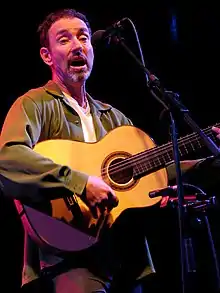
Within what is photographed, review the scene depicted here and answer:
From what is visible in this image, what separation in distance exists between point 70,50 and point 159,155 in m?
0.73

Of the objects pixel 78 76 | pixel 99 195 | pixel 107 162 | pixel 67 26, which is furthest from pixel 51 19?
pixel 99 195

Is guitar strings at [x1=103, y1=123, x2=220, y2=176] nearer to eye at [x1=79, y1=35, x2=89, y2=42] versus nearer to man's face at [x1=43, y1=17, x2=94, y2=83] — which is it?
man's face at [x1=43, y1=17, x2=94, y2=83]

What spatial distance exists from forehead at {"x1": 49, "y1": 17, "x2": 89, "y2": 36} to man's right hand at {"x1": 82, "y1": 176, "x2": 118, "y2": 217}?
0.94 m

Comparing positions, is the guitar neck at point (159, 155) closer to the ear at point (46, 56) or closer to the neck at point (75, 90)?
the neck at point (75, 90)

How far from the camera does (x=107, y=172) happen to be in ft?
8.02

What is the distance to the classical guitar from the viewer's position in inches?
88.6

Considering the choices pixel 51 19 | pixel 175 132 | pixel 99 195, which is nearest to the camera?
pixel 175 132

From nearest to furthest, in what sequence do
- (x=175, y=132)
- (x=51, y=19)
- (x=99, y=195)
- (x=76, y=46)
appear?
(x=175, y=132) < (x=99, y=195) < (x=76, y=46) < (x=51, y=19)

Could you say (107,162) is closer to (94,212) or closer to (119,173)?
(119,173)

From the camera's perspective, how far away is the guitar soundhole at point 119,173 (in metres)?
2.45

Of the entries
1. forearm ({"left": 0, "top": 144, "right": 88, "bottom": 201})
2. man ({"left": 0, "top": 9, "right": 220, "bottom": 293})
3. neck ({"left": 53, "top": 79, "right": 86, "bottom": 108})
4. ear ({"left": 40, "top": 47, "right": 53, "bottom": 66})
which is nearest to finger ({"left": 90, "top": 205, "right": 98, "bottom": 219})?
man ({"left": 0, "top": 9, "right": 220, "bottom": 293})

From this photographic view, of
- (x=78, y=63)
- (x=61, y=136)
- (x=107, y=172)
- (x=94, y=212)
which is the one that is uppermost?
(x=78, y=63)

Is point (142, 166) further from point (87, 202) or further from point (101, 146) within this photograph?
point (87, 202)

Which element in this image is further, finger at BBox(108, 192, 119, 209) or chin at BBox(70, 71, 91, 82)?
chin at BBox(70, 71, 91, 82)
